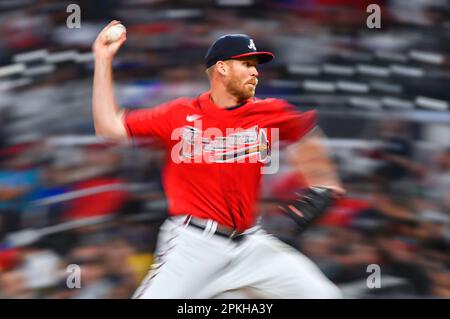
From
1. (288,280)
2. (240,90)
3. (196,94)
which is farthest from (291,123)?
(196,94)

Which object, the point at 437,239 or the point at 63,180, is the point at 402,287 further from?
the point at 63,180

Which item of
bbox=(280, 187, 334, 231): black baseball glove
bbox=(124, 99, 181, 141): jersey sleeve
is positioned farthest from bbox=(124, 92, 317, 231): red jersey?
bbox=(280, 187, 334, 231): black baseball glove

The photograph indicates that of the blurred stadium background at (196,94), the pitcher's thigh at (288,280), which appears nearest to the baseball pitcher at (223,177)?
the pitcher's thigh at (288,280)

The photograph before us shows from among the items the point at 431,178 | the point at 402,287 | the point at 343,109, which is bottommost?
the point at 402,287

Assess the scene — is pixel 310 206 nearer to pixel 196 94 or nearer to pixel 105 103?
pixel 105 103

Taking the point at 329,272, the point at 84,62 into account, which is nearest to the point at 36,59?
the point at 84,62

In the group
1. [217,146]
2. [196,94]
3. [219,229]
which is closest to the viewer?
[219,229]

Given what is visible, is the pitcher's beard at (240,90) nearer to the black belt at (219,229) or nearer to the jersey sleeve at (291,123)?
the jersey sleeve at (291,123)
